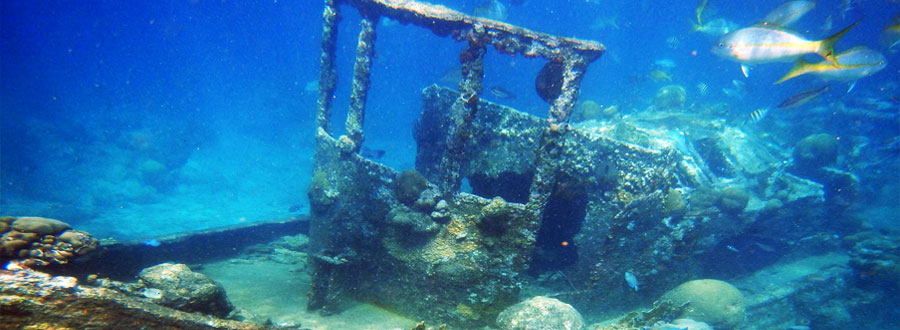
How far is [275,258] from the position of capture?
7.09 m

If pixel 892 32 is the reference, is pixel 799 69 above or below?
below

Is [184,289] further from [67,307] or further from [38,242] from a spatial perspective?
[67,307]

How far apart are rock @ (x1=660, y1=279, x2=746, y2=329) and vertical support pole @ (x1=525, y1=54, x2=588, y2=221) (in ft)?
13.0

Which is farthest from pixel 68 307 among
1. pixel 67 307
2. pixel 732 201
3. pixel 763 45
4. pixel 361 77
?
pixel 732 201

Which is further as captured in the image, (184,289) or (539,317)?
(539,317)

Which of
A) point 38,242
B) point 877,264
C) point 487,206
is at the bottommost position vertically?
point 38,242

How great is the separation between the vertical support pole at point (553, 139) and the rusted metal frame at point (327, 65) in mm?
4910

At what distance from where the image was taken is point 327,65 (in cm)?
756

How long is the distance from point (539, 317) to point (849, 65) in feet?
23.8

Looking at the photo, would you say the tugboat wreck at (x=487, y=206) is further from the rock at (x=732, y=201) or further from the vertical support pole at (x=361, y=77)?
the rock at (x=732, y=201)

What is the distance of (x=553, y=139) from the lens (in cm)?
463

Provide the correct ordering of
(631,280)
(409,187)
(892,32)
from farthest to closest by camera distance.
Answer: (892,32), (631,280), (409,187)

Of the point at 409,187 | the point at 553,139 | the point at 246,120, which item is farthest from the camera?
the point at 246,120

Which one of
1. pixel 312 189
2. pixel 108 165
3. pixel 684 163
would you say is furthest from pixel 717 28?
pixel 108 165
